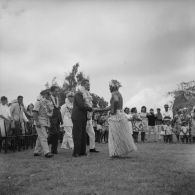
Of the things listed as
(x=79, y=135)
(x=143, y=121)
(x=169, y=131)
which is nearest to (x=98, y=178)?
(x=79, y=135)

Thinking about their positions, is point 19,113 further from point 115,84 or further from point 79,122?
point 115,84

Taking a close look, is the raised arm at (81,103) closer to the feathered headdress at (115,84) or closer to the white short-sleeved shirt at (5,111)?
the feathered headdress at (115,84)

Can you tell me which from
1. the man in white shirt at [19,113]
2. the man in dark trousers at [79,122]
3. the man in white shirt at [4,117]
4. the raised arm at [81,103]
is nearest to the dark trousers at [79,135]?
the man in dark trousers at [79,122]

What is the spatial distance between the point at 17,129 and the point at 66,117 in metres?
2.13

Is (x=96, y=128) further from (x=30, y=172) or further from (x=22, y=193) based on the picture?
(x=22, y=193)

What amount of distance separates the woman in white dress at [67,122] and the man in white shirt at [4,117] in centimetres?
230

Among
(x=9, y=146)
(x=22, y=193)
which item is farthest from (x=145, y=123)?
(x=22, y=193)

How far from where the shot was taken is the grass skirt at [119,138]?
11.0m

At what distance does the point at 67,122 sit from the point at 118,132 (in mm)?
5469

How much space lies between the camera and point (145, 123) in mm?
22422

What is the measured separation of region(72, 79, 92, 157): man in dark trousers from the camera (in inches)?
471

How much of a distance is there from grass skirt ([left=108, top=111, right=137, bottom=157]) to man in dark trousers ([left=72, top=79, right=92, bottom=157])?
104 centimetres

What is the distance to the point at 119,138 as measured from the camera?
11117 millimetres

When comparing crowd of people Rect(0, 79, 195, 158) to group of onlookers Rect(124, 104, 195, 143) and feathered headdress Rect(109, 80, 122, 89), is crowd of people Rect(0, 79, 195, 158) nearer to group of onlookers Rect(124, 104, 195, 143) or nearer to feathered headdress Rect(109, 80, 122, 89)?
feathered headdress Rect(109, 80, 122, 89)
